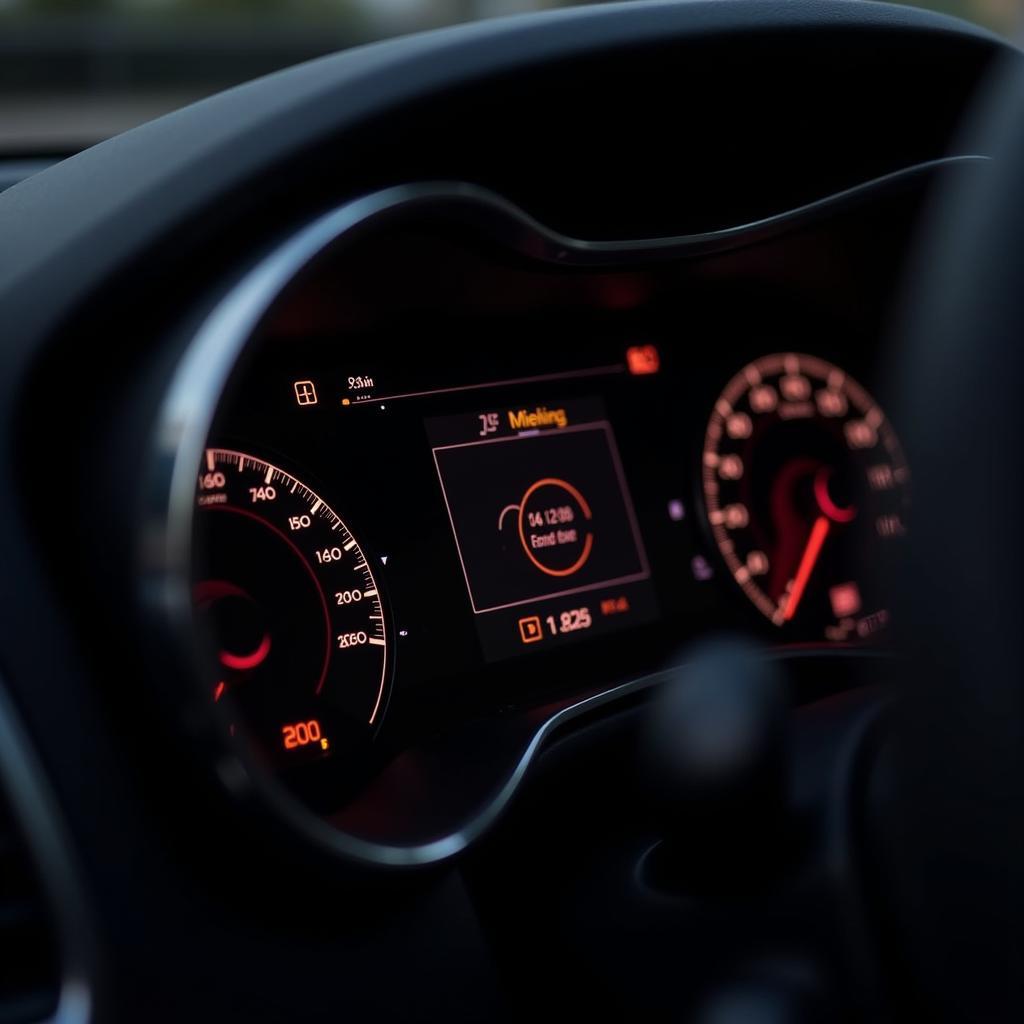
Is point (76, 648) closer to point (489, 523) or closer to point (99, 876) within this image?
point (99, 876)

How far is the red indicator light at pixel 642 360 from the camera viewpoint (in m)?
1.90

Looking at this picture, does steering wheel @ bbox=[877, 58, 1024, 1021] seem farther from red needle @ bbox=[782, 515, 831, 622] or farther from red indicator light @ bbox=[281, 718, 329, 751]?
red needle @ bbox=[782, 515, 831, 622]

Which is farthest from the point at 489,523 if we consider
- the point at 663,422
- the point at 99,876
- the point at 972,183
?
the point at 972,183

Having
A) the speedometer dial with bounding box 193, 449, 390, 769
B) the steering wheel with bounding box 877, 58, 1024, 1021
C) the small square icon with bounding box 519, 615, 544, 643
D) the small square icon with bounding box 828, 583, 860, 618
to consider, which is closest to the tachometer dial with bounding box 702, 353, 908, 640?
the small square icon with bounding box 828, 583, 860, 618

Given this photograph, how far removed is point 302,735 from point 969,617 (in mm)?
792

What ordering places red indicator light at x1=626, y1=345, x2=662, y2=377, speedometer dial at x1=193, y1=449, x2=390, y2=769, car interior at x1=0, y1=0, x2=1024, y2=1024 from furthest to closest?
red indicator light at x1=626, y1=345, x2=662, y2=377, speedometer dial at x1=193, y1=449, x2=390, y2=769, car interior at x1=0, y1=0, x2=1024, y2=1024

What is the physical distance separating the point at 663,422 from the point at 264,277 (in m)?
0.84

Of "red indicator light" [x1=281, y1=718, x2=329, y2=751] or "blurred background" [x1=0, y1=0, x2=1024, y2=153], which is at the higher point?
"blurred background" [x1=0, y1=0, x2=1024, y2=153]

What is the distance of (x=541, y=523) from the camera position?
1.72 m

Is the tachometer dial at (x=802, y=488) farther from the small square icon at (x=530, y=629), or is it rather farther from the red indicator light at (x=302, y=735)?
the red indicator light at (x=302, y=735)

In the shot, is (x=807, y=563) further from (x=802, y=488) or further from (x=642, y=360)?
(x=642, y=360)

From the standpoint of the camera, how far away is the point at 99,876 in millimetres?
1027

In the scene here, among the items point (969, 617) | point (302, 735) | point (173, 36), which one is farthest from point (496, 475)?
point (173, 36)

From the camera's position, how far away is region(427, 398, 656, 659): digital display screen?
1665 millimetres
